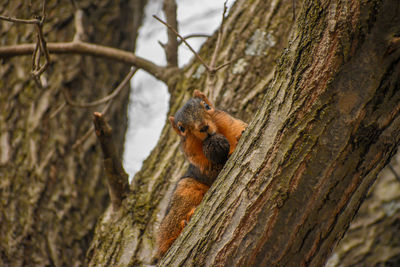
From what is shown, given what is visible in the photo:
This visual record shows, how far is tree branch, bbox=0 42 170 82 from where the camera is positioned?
3670mm

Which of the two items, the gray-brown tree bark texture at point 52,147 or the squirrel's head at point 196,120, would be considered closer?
the squirrel's head at point 196,120

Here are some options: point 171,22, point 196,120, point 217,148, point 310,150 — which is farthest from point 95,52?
point 310,150

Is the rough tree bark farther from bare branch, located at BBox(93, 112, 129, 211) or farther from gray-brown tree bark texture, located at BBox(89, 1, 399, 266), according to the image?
bare branch, located at BBox(93, 112, 129, 211)

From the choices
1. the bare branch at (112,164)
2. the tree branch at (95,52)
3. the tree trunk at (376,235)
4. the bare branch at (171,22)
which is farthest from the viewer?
the bare branch at (171,22)

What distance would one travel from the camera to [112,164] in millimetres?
3203

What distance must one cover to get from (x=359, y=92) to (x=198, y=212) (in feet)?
3.51

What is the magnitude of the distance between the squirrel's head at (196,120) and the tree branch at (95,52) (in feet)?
3.82

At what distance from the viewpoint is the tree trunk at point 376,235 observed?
353cm

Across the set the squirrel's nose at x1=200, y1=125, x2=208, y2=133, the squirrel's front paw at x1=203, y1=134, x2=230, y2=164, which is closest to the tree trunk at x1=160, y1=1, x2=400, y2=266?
the squirrel's front paw at x1=203, y1=134, x2=230, y2=164

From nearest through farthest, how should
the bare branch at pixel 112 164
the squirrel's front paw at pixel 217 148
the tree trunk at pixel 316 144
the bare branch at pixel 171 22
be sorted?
the tree trunk at pixel 316 144 → the squirrel's front paw at pixel 217 148 → the bare branch at pixel 112 164 → the bare branch at pixel 171 22

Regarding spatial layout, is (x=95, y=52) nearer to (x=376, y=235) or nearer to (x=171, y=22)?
(x=171, y=22)

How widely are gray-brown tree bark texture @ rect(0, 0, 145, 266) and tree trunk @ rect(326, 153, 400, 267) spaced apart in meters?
2.66

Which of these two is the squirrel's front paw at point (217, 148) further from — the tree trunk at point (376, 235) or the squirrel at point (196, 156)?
the tree trunk at point (376, 235)

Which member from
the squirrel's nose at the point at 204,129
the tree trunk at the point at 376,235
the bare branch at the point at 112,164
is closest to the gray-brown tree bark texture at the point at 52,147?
the bare branch at the point at 112,164
